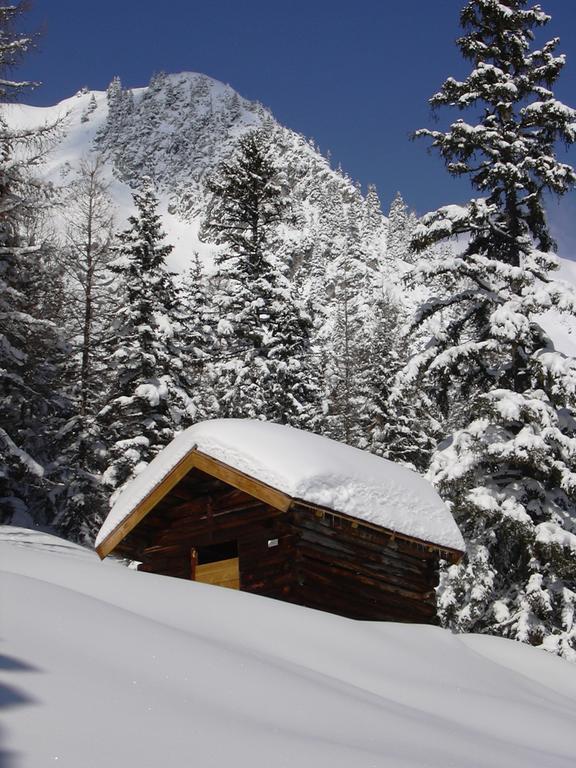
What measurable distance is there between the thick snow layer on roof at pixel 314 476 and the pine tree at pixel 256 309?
41.0 feet

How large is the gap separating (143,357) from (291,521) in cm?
1268

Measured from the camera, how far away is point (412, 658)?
1002 centimetres

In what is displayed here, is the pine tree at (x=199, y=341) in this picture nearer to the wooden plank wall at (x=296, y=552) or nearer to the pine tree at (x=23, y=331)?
the pine tree at (x=23, y=331)

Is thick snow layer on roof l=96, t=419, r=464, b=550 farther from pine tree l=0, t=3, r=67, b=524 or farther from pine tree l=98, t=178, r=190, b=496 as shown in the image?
pine tree l=98, t=178, r=190, b=496

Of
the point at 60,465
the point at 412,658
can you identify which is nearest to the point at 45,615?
the point at 412,658

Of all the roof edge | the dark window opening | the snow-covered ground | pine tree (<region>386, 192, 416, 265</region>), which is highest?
pine tree (<region>386, 192, 416, 265</region>)

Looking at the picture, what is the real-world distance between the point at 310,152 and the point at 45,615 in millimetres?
178449

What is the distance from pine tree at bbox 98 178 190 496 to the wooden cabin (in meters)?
8.98

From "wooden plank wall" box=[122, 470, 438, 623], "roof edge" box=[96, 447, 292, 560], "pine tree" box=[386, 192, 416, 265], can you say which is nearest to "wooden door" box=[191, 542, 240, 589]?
"wooden plank wall" box=[122, 470, 438, 623]

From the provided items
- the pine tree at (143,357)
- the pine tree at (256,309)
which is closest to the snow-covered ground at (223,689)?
the pine tree at (143,357)

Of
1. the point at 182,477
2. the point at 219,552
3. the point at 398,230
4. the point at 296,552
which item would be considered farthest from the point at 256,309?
the point at 398,230

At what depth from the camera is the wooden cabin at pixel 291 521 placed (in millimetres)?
12805

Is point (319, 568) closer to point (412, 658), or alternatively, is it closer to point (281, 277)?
point (412, 658)

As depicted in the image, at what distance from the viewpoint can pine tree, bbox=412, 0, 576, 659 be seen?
54.3ft
